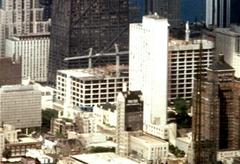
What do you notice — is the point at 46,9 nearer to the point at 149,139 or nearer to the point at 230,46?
the point at 230,46

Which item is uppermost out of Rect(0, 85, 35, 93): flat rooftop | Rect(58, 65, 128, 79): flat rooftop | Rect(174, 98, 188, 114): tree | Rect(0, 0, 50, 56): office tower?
Rect(0, 0, 50, 56): office tower

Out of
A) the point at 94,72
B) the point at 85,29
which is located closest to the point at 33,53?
the point at 85,29

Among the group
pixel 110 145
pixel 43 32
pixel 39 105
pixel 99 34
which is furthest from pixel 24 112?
pixel 43 32

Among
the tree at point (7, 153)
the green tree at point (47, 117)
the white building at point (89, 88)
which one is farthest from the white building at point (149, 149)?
the white building at point (89, 88)

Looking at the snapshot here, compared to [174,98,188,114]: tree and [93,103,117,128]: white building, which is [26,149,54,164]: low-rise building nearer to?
[93,103,117,128]: white building

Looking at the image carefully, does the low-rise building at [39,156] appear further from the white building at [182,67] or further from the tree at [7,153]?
the white building at [182,67]

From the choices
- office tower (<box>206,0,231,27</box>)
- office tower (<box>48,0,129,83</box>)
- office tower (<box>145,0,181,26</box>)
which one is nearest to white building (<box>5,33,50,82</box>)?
office tower (<box>48,0,129,83</box>)
